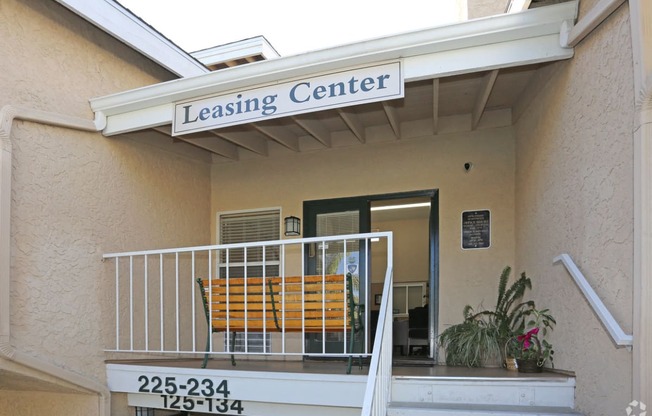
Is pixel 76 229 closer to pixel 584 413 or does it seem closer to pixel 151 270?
pixel 151 270

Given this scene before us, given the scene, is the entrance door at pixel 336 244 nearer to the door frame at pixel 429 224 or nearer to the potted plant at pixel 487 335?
the door frame at pixel 429 224

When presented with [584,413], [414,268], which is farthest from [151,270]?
[414,268]

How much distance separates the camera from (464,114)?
491 centimetres

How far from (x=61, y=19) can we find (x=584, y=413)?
4.88 metres

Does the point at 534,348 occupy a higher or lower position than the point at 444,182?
lower

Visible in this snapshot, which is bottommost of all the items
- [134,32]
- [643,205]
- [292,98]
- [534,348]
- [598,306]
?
[534,348]

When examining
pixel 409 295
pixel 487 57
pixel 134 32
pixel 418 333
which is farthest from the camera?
pixel 409 295

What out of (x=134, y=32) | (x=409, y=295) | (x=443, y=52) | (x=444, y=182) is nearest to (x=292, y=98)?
(x=443, y=52)

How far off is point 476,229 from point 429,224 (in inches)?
21.0

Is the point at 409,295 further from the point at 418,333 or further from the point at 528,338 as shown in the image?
the point at 528,338

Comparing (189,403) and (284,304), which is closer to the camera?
(284,304)

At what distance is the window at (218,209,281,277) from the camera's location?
5672 mm

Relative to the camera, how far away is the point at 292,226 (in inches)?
215

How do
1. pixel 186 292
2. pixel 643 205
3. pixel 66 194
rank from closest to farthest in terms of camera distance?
pixel 643 205 → pixel 66 194 → pixel 186 292
